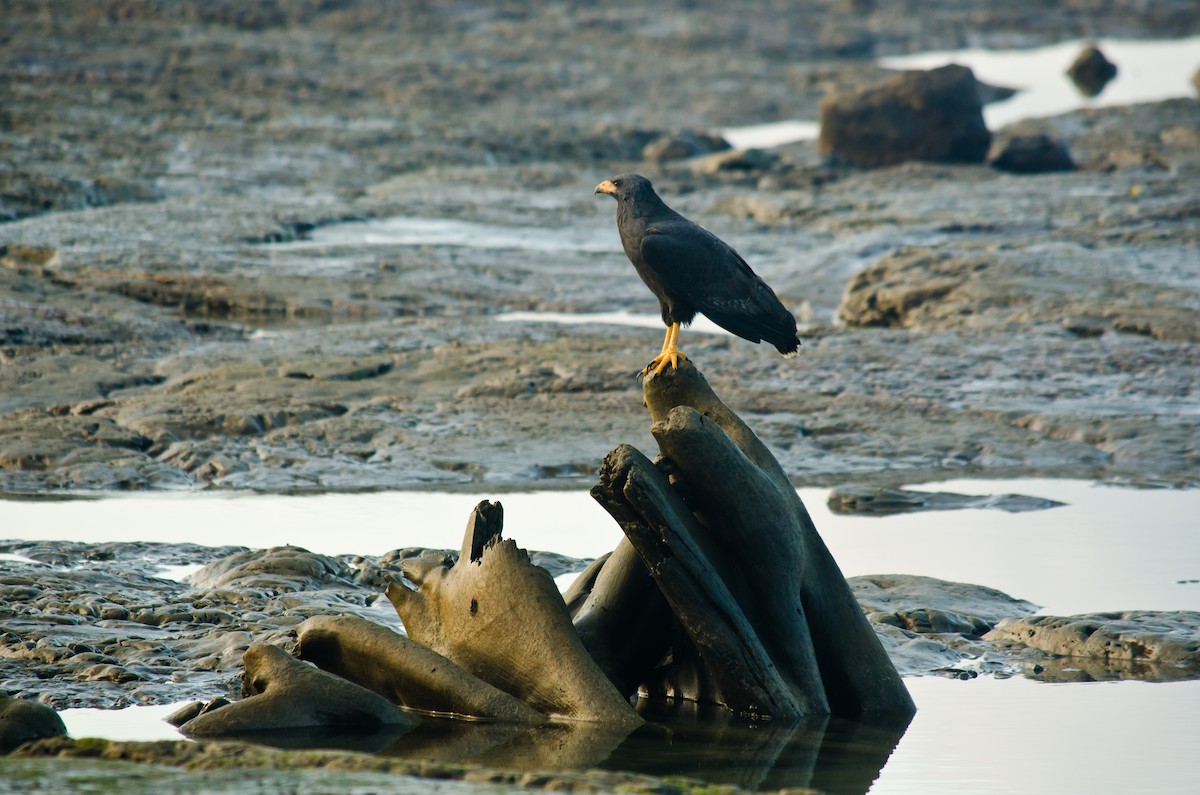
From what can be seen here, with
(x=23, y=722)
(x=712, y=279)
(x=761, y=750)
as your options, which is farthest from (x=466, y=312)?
(x=23, y=722)

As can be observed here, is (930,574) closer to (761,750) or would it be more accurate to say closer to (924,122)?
(761,750)

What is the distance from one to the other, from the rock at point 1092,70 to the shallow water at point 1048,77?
0.74ft

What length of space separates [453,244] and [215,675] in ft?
41.1

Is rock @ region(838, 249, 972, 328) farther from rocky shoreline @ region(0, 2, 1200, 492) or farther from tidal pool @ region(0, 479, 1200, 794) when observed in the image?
tidal pool @ region(0, 479, 1200, 794)

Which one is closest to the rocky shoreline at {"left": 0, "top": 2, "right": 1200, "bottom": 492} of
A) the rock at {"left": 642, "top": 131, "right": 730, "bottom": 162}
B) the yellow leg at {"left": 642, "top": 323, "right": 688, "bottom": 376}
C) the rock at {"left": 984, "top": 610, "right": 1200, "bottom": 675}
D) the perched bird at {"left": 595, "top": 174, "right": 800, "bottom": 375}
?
the rock at {"left": 642, "top": 131, "right": 730, "bottom": 162}

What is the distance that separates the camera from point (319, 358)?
1289 centimetres

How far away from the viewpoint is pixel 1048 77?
36469mm

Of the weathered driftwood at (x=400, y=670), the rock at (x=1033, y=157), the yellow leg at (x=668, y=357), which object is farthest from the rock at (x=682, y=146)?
the weathered driftwood at (x=400, y=670)

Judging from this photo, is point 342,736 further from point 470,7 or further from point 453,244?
point 470,7

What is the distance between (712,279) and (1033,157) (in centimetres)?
1637

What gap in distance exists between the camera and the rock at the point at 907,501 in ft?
31.9

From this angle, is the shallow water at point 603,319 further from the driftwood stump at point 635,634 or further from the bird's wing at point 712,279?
the driftwood stump at point 635,634

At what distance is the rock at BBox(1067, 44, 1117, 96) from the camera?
34969 mm

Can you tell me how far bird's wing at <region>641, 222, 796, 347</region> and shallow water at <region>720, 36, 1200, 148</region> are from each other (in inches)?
752
